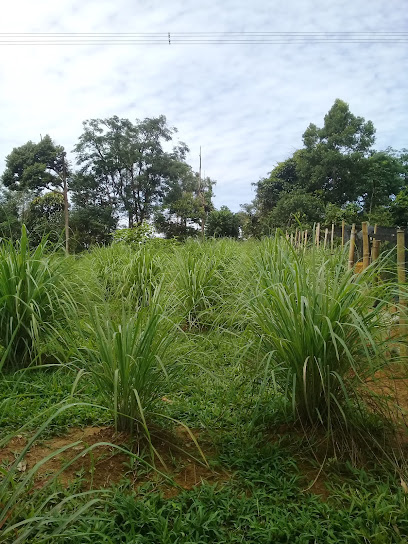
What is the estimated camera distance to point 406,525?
48.8 inches

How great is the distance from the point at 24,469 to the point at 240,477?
0.80 metres

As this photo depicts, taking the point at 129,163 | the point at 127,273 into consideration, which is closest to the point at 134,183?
the point at 129,163

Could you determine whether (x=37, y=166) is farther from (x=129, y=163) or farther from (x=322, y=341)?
(x=322, y=341)

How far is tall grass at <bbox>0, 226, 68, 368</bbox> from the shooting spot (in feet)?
7.61

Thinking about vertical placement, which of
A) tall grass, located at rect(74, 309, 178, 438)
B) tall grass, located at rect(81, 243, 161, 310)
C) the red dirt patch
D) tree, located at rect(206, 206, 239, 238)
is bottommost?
the red dirt patch

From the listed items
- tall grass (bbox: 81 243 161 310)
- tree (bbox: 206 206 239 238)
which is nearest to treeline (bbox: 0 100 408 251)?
tree (bbox: 206 206 239 238)

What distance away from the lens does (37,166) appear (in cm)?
1950

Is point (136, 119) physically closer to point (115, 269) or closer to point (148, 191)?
point (148, 191)

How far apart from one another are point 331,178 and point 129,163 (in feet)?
36.8

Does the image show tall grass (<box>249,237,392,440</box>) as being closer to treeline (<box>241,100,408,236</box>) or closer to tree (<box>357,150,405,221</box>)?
treeline (<box>241,100,408,236</box>)

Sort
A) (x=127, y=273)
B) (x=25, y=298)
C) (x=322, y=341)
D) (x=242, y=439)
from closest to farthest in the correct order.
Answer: (x=322, y=341), (x=242, y=439), (x=25, y=298), (x=127, y=273)

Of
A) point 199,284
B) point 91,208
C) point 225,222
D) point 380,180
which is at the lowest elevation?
point 199,284

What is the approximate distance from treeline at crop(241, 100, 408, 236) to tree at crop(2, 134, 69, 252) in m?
9.71

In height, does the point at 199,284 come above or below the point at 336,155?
below
